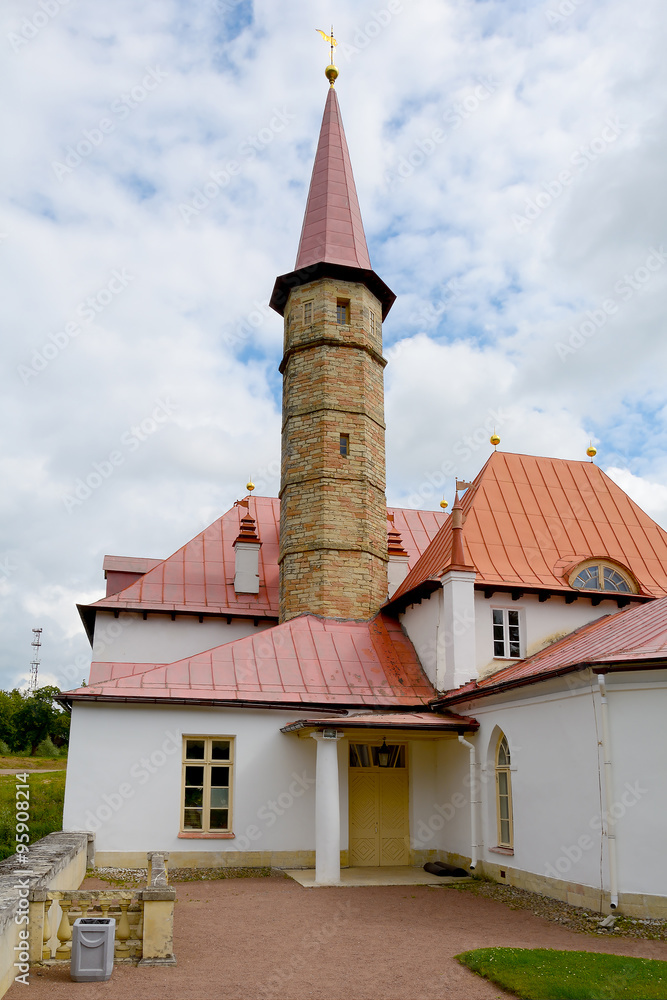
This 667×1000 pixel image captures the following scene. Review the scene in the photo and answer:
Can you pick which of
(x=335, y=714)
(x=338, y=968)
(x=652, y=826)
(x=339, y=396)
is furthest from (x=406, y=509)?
(x=338, y=968)

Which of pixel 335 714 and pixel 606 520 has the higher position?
pixel 606 520

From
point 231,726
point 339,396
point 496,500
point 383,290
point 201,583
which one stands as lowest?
point 231,726

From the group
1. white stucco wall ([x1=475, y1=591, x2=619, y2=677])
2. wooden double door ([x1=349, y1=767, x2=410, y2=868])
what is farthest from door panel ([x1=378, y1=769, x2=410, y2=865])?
white stucco wall ([x1=475, y1=591, x2=619, y2=677])

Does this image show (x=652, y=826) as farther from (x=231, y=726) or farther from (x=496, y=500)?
(x=496, y=500)

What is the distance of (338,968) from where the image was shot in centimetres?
836

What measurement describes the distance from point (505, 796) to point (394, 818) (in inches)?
136

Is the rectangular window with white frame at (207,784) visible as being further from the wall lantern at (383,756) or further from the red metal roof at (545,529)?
the red metal roof at (545,529)

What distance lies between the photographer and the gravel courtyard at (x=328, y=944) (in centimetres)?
748

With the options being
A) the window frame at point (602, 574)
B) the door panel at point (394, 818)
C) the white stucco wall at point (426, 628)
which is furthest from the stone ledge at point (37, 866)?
the window frame at point (602, 574)

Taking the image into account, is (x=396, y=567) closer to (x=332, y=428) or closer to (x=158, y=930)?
(x=332, y=428)

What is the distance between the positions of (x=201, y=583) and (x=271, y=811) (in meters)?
7.32

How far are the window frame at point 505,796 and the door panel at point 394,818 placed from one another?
305 centimetres

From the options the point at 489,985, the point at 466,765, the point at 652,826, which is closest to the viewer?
the point at 489,985

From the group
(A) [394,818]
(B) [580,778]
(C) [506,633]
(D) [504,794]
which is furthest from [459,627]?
(B) [580,778]
